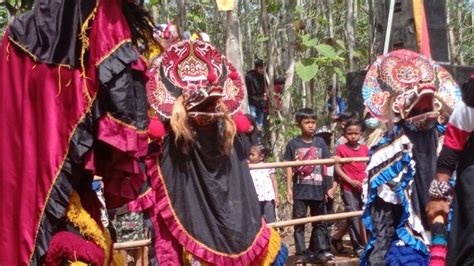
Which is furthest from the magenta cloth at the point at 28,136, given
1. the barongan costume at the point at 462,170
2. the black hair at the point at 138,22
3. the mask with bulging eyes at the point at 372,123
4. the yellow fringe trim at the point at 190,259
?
the mask with bulging eyes at the point at 372,123

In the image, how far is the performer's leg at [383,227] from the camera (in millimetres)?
7426

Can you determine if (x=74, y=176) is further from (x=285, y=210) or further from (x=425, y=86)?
(x=285, y=210)

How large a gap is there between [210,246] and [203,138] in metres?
0.83

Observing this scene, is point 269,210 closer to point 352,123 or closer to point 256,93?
point 352,123

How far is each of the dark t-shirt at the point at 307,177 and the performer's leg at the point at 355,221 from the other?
0.30 metres

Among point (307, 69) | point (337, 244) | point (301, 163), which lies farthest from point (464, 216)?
point (307, 69)

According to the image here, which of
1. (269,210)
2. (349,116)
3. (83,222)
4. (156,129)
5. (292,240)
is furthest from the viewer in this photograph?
(292,240)

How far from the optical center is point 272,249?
6.95m

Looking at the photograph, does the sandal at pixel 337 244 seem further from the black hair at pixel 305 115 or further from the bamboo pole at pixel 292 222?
the black hair at pixel 305 115

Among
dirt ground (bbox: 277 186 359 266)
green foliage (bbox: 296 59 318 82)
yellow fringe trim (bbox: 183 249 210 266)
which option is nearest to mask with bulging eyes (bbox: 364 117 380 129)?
dirt ground (bbox: 277 186 359 266)

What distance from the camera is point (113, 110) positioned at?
14.1 ft

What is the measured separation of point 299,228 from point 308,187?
0.47m

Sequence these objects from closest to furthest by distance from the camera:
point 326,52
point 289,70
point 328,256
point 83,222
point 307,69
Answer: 1. point 83,222
2. point 328,256
3. point 326,52
4. point 307,69
5. point 289,70

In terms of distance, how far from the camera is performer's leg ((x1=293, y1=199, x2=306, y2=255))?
9.88 meters
